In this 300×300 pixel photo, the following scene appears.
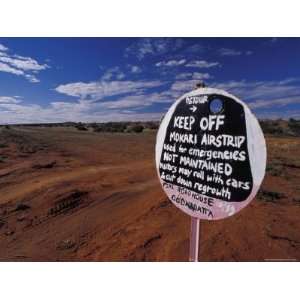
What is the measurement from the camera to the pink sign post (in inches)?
82.0

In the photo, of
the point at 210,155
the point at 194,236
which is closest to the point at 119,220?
the point at 194,236

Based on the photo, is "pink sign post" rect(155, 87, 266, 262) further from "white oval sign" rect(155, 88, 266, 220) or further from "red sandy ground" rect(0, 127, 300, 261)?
"red sandy ground" rect(0, 127, 300, 261)

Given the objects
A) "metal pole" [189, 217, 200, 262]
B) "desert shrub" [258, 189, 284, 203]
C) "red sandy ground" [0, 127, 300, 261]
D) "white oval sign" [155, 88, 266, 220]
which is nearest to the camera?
"white oval sign" [155, 88, 266, 220]

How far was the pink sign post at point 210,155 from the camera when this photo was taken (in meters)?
2.08

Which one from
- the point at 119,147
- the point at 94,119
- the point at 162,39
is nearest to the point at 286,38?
the point at 162,39

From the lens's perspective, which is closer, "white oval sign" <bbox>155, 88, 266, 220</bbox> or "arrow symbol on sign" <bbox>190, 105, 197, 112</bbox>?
"white oval sign" <bbox>155, 88, 266, 220</bbox>

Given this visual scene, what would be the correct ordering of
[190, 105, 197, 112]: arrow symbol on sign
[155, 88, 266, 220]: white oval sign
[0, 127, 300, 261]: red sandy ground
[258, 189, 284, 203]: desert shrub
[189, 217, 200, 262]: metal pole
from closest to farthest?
1. [155, 88, 266, 220]: white oval sign
2. [190, 105, 197, 112]: arrow symbol on sign
3. [189, 217, 200, 262]: metal pole
4. [0, 127, 300, 261]: red sandy ground
5. [258, 189, 284, 203]: desert shrub

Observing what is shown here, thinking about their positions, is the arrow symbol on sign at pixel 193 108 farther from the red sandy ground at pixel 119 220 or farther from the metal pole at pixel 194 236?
the red sandy ground at pixel 119 220

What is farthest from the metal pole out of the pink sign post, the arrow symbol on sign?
the arrow symbol on sign

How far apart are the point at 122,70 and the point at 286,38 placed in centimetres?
217

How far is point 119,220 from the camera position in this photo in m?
3.99

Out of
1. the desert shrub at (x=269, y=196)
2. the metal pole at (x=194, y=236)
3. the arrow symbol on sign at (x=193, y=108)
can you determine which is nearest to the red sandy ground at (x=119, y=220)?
the desert shrub at (x=269, y=196)

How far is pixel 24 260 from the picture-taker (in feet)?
11.7

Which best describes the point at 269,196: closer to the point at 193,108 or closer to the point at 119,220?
the point at 119,220
